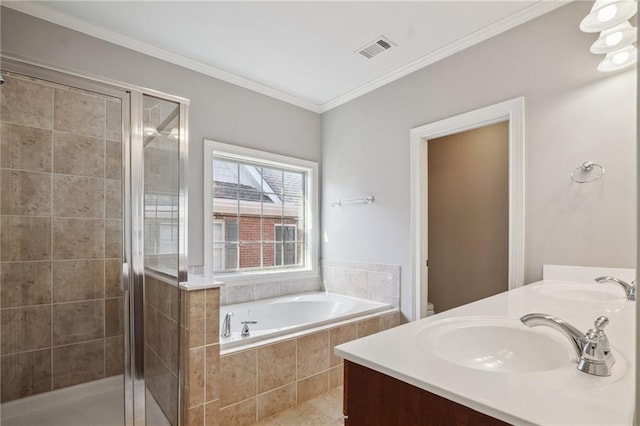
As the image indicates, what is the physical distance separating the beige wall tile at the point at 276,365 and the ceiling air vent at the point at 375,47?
7.40ft

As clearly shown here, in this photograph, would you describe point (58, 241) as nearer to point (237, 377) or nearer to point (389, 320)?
point (237, 377)

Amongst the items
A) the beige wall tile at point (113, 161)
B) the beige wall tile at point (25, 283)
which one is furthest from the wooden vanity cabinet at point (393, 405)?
the beige wall tile at point (25, 283)

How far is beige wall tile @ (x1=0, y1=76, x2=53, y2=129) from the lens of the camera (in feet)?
5.77

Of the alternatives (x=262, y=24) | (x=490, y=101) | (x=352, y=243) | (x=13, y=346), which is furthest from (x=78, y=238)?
(x=490, y=101)

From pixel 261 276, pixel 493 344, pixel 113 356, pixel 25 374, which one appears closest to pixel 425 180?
pixel 261 276

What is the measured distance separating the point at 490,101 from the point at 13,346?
358 centimetres

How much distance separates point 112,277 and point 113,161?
2.64ft

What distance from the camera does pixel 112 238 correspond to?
212 centimetres

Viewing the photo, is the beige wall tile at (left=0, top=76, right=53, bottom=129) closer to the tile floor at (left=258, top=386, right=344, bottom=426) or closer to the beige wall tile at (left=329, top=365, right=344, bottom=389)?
the tile floor at (left=258, top=386, right=344, bottom=426)

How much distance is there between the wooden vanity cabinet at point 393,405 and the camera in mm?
676

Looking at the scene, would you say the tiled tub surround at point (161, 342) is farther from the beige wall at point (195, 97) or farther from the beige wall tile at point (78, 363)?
the beige wall at point (195, 97)

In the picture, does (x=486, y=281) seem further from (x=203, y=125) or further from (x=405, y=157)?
(x=203, y=125)

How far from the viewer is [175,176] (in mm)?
1924

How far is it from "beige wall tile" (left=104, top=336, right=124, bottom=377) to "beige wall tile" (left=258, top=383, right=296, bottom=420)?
34.2 inches
